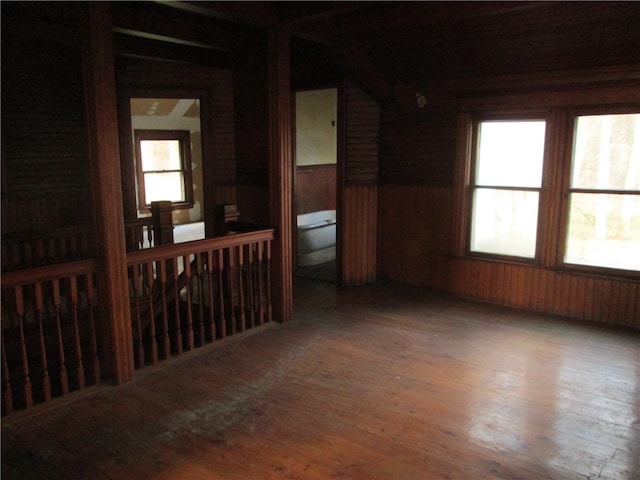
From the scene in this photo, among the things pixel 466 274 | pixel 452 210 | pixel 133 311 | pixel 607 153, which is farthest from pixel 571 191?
pixel 133 311

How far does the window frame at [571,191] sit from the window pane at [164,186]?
26.3 ft

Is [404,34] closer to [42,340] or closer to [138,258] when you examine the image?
[138,258]

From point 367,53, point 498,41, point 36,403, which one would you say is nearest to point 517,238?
point 498,41

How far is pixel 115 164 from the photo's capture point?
331cm

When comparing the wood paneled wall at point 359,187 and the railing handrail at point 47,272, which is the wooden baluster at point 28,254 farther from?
the wood paneled wall at point 359,187

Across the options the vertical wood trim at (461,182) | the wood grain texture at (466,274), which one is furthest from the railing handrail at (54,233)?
the vertical wood trim at (461,182)

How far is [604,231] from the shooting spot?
4.74m

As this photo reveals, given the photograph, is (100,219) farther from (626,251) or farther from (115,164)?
(626,251)

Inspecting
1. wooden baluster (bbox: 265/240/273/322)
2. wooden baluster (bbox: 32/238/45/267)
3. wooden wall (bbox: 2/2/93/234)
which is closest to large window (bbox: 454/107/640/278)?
wooden baluster (bbox: 265/240/273/322)

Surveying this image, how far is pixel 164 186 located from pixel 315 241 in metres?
4.43

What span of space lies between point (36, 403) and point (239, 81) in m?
4.29

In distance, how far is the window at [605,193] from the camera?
452 centimetres

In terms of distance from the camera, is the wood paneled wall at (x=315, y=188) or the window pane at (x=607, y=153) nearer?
the window pane at (x=607, y=153)

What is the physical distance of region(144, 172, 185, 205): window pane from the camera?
10531 mm
